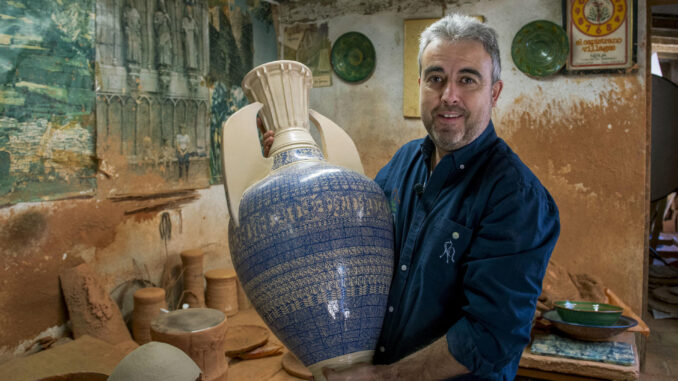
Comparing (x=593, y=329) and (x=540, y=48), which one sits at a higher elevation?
(x=540, y=48)

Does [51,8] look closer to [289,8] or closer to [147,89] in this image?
[147,89]

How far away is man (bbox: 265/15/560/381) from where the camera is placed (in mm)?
992

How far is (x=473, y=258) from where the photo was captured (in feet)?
3.43

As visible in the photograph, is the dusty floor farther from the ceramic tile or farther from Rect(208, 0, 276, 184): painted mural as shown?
Rect(208, 0, 276, 184): painted mural

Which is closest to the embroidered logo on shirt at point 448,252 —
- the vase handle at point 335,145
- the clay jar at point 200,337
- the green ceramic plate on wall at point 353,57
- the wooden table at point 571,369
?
the vase handle at point 335,145

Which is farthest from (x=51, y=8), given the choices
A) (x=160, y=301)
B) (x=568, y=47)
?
(x=568, y=47)

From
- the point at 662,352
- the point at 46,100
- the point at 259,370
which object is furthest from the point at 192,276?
the point at 662,352

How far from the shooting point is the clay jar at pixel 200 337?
2016 millimetres

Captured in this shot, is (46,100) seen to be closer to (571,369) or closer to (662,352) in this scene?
(571,369)

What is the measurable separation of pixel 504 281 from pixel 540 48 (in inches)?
108

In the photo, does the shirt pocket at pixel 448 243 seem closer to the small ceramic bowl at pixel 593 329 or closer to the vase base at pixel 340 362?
the vase base at pixel 340 362

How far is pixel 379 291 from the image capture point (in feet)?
3.46

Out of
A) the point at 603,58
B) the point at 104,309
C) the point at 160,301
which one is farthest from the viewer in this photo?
the point at 603,58

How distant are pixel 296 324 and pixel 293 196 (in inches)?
10.2
